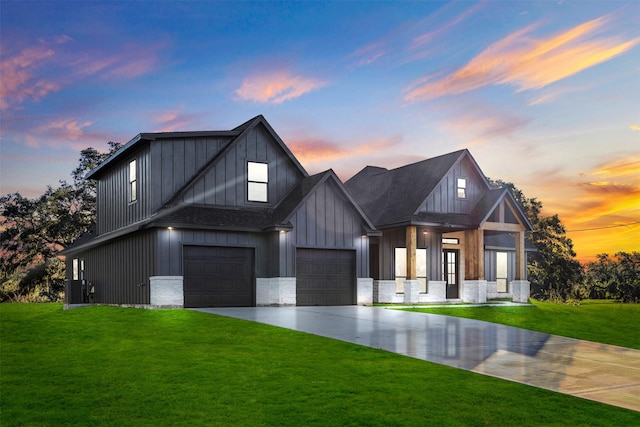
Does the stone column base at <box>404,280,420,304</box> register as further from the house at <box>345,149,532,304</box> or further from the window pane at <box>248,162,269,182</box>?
the window pane at <box>248,162,269,182</box>

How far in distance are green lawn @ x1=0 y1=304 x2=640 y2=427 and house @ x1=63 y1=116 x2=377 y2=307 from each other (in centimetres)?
1149

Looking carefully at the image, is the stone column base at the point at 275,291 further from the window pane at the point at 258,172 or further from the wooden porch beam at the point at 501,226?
the wooden porch beam at the point at 501,226

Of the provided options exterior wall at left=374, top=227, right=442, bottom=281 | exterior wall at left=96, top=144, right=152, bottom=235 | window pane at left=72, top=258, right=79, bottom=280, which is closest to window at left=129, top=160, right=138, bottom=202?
exterior wall at left=96, top=144, right=152, bottom=235

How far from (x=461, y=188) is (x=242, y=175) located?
508 inches

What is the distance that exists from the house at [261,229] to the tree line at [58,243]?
46.2 ft

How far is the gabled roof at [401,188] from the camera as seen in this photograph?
3444 cm

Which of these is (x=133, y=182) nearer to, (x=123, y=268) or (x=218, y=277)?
(x=123, y=268)

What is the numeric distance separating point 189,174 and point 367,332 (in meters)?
14.1

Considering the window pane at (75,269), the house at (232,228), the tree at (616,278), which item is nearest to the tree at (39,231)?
the window pane at (75,269)

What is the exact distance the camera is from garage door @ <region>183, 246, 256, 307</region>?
2723 cm

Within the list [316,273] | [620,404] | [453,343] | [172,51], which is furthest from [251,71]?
[620,404]

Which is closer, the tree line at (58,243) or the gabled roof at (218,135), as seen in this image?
the gabled roof at (218,135)

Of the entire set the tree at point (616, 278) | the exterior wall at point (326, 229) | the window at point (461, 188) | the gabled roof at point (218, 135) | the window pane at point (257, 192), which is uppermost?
the gabled roof at point (218, 135)

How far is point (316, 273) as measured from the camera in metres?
29.5
